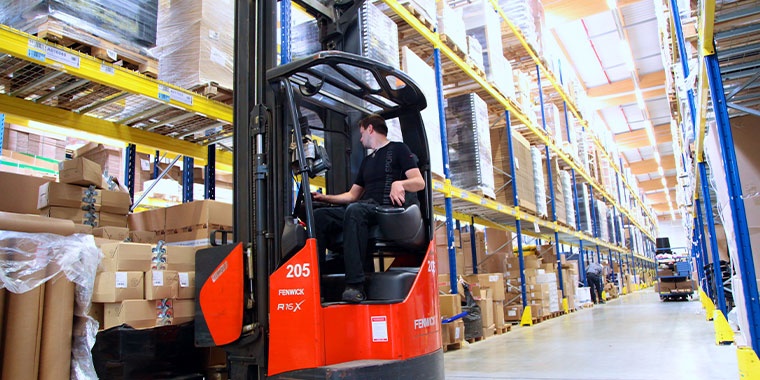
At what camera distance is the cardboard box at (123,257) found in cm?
313

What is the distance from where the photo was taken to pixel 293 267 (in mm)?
2771

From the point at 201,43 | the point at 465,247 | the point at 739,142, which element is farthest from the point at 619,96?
the point at 201,43

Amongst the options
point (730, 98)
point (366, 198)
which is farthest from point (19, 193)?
point (730, 98)

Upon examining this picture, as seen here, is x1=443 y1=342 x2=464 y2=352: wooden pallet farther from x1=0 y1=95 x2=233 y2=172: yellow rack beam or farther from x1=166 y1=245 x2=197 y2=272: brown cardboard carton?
x1=166 y1=245 x2=197 y2=272: brown cardboard carton

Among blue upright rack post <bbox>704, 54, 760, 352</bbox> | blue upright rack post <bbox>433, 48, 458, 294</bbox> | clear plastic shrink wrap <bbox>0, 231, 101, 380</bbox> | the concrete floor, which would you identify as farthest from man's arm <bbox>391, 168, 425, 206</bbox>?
blue upright rack post <bbox>433, 48, 458, 294</bbox>

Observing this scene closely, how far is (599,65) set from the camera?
63.2 ft

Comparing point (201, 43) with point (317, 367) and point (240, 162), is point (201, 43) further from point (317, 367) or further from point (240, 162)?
point (317, 367)

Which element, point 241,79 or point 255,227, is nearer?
point 255,227

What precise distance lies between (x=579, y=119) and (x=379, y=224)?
14832 millimetres

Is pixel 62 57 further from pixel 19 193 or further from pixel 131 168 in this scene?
pixel 131 168

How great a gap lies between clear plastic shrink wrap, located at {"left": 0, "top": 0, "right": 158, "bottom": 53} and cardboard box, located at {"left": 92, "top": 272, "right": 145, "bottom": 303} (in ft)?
5.03

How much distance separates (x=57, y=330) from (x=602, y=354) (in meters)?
5.38

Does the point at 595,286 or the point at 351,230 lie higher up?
the point at 351,230

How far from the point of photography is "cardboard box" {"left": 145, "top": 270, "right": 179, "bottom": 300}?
→ 3.24 meters
